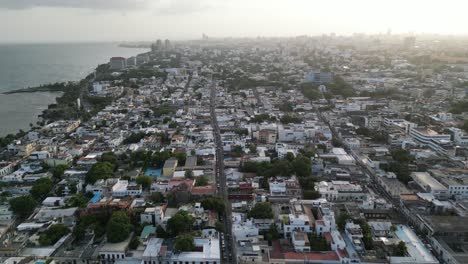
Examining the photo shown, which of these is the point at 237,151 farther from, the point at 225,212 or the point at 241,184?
the point at 225,212

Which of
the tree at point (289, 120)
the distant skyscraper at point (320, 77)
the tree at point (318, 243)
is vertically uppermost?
the distant skyscraper at point (320, 77)

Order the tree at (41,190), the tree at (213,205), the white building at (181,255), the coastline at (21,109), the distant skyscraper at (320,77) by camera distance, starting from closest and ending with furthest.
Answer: the white building at (181,255) → the tree at (213,205) → the tree at (41,190) → the coastline at (21,109) → the distant skyscraper at (320,77)

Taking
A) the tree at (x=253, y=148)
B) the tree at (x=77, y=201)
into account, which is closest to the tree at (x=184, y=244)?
the tree at (x=77, y=201)

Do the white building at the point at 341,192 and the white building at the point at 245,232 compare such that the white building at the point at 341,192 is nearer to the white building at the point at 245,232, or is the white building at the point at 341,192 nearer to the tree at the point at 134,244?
the white building at the point at 245,232

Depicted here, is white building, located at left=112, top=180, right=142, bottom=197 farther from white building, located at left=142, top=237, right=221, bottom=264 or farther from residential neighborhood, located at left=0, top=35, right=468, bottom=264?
white building, located at left=142, top=237, right=221, bottom=264

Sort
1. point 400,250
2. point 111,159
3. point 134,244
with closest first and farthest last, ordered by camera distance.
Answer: point 400,250
point 134,244
point 111,159

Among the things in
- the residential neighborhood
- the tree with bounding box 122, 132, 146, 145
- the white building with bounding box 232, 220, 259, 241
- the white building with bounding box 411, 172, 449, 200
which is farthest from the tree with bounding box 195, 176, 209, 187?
the white building with bounding box 411, 172, 449, 200

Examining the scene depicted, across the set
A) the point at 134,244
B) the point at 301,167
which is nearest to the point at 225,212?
the point at 134,244
